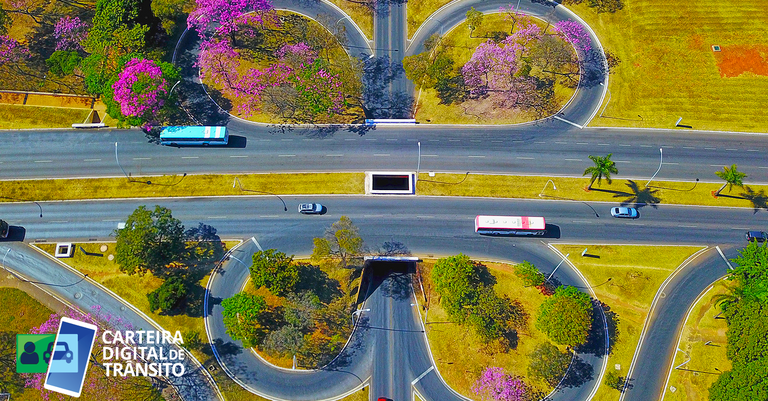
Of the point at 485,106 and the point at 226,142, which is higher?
the point at 485,106

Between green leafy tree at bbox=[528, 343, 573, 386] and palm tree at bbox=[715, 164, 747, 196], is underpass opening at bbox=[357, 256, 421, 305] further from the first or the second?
palm tree at bbox=[715, 164, 747, 196]

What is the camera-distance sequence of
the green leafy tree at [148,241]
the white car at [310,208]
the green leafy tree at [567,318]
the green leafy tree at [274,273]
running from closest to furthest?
the green leafy tree at [567,318], the green leafy tree at [274,273], the green leafy tree at [148,241], the white car at [310,208]

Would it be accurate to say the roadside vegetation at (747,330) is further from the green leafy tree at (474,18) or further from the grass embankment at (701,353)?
the green leafy tree at (474,18)

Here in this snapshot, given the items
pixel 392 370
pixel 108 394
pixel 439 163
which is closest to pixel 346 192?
pixel 439 163

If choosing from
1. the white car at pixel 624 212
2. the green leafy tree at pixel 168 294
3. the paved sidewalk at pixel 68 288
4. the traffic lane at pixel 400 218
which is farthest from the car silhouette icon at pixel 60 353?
the white car at pixel 624 212

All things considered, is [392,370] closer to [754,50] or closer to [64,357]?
[64,357]

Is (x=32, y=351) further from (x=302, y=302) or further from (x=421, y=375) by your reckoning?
(x=421, y=375)

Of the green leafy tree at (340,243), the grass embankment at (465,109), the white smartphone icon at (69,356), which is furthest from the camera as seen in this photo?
the grass embankment at (465,109)
